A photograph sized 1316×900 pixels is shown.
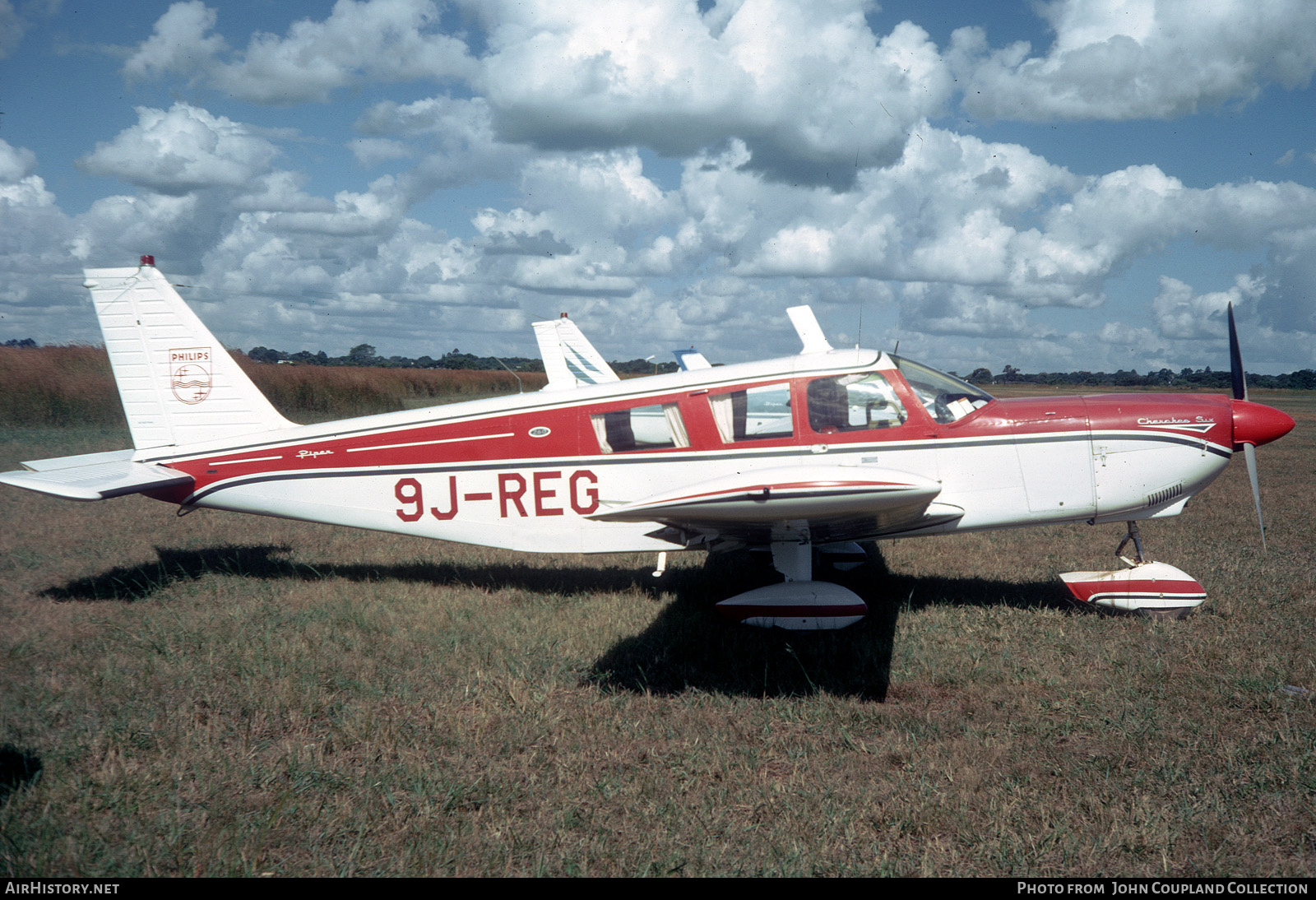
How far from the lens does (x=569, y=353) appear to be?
19.3 meters

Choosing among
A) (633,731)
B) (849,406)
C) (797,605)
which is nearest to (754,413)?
(849,406)

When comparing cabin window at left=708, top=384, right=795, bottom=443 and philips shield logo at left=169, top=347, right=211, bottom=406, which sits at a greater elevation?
philips shield logo at left=169, top=347, right=211, bottom=406

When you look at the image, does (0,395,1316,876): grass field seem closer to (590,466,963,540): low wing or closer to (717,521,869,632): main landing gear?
(717,521,869,632): main landing gear

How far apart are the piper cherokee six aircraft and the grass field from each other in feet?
2.06

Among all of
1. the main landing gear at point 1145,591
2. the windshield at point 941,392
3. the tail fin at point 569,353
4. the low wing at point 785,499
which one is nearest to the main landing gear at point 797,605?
the low wing at point 785,499

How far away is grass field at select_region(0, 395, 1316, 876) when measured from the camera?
312 cm

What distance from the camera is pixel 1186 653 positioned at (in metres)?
5.12

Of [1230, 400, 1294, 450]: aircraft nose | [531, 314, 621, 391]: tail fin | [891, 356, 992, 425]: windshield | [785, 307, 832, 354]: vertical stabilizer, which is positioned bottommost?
[1230, 400, 1294, 450]: aircraft nose

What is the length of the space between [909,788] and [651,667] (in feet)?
6.57

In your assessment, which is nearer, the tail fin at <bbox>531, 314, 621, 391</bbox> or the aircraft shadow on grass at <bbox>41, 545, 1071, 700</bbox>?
the aircraft shadow on grass at <bbox>41, 545, 1071, 700</bbox>

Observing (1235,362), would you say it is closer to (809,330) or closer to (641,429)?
(809,330)

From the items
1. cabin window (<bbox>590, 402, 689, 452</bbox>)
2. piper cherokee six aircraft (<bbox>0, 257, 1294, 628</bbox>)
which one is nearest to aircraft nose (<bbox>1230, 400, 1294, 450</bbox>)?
piper cherokee six aircraft (<bbox>0, 257, 1294, 628</bbox>)

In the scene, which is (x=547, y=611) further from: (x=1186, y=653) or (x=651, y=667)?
(x=1186, y=653)
